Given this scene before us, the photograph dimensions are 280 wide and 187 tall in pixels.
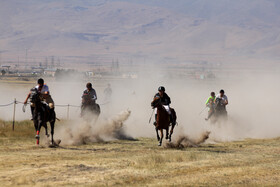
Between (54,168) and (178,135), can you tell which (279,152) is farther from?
(54,168)

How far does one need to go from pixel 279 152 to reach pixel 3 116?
2227 cm

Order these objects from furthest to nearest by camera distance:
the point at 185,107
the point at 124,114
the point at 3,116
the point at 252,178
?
the point at 185,107 → the point at 3,116 → the point at 124,114 → the point at 252,178

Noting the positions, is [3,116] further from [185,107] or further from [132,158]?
[132,158]

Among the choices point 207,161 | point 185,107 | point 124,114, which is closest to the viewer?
point 207,161

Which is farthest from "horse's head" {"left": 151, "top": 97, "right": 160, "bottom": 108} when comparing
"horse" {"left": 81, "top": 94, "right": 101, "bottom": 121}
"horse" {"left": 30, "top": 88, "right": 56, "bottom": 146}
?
"horse" {"left": 81, "top": 94, "right": 101, "bottom": 121}

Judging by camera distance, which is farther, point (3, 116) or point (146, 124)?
point (3, 116)

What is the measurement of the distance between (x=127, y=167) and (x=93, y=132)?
9.82 metres

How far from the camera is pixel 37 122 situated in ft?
70.8

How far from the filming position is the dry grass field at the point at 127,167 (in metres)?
13.8

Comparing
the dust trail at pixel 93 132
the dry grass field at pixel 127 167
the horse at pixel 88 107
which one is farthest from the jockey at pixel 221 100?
the dry grass field at pixel 127 167

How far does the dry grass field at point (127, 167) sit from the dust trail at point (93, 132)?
200 centimetres

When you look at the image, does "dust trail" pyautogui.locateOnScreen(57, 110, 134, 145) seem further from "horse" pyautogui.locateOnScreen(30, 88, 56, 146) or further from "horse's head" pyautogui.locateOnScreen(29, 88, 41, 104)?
"horse's head" pyautogui.locateOnScreen(29, 88, 41, 104)

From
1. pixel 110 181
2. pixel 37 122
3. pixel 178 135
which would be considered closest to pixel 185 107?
pixel 178 135

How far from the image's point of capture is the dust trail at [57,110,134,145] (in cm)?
2378
